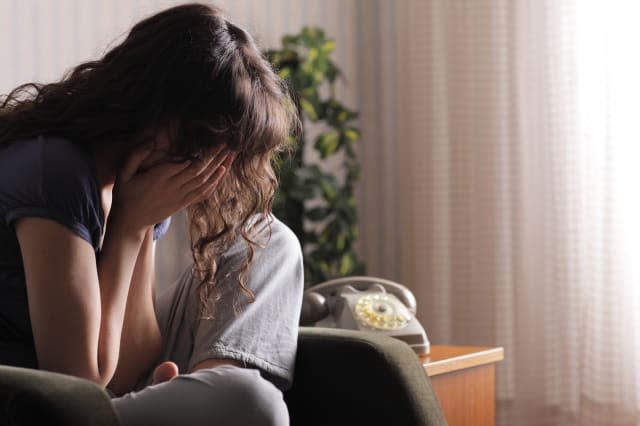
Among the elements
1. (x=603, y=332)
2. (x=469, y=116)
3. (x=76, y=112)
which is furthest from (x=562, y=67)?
(x=76, y=112)

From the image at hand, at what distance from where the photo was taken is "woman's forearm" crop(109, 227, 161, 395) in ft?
4.39

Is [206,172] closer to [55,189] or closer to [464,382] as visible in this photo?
[55,189]

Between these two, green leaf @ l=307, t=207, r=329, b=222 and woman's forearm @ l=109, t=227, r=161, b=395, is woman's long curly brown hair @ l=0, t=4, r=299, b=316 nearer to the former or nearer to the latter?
woman's forearm @ l=109, t=227, r=161, b=395

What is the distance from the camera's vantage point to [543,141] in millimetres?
2680

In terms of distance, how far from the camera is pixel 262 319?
4.31 feet

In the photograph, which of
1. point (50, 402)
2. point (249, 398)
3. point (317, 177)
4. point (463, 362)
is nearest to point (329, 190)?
point (317, 177)

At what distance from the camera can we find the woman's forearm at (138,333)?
4.39 feet

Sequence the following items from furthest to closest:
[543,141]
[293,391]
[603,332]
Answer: [543,141] → [603,332] → [293,391]

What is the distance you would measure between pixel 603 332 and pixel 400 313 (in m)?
0.94

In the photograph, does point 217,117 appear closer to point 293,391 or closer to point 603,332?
point 293,391

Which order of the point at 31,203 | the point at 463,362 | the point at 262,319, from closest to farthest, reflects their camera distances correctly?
1. the point at 31,203
2. the point at 262,319
3. the point at 463,362

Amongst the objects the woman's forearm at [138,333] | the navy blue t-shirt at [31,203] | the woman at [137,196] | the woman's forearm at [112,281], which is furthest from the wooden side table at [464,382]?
the navy blue t-shirt at [31,203]

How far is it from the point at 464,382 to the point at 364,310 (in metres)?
0.25

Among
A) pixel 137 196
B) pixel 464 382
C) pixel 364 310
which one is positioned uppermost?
pixel 137 196
